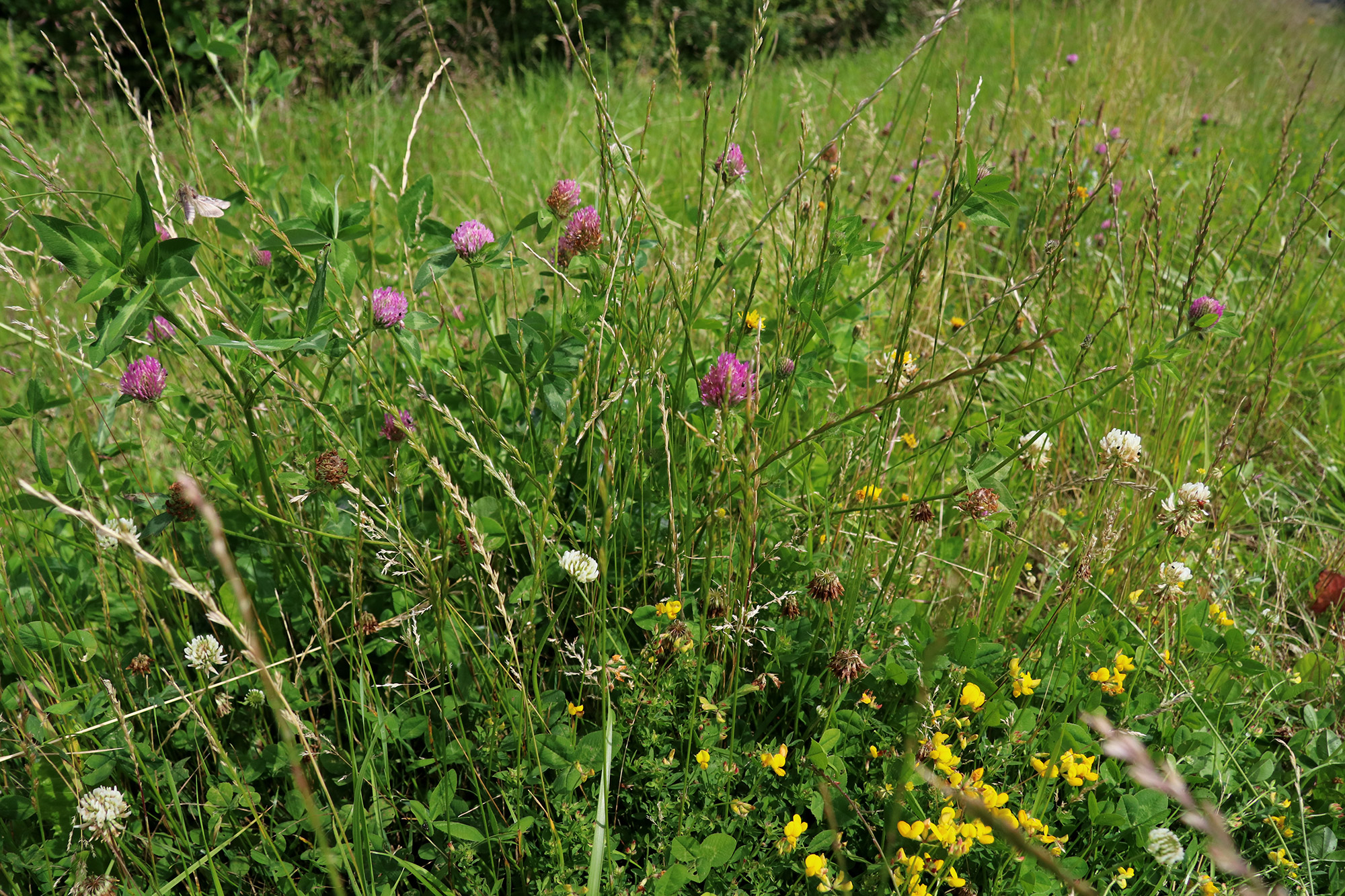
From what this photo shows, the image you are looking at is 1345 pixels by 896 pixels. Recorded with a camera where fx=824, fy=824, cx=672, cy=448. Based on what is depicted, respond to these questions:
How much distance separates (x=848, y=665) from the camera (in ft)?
3.82

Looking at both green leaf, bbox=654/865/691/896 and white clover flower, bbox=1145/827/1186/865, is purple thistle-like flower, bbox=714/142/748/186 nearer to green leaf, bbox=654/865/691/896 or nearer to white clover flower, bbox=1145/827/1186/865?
green leaf, bbox=654/865/691/896

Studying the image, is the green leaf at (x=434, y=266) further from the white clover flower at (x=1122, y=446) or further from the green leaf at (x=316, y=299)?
the white clover flower at (x=1122, y=446)

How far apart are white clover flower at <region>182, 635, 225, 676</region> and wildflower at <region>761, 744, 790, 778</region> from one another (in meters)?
0.79

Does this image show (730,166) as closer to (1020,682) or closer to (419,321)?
(419,321)

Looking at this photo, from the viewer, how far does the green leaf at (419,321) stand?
1219 millimetres

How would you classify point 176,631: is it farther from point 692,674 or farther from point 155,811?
point 692,674

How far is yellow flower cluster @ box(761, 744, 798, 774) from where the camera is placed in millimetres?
1100

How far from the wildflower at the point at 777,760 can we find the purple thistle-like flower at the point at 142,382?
3.31 feet

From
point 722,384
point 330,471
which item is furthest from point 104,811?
point 722,384

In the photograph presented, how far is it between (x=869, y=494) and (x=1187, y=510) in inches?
18.6

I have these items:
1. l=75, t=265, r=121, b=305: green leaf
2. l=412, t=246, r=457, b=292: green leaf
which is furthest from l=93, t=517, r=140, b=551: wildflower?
l=412, t=246, r=457, b=292: green leaf

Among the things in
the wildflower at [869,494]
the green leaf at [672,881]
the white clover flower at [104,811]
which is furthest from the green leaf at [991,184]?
the white clover flower at [104,811]

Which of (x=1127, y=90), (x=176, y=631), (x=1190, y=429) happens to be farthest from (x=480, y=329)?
(x=1127, y=90)

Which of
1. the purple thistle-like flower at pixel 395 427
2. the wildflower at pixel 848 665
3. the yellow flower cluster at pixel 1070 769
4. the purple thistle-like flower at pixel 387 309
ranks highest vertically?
the purple thistle-like flower at pixel 387 309
